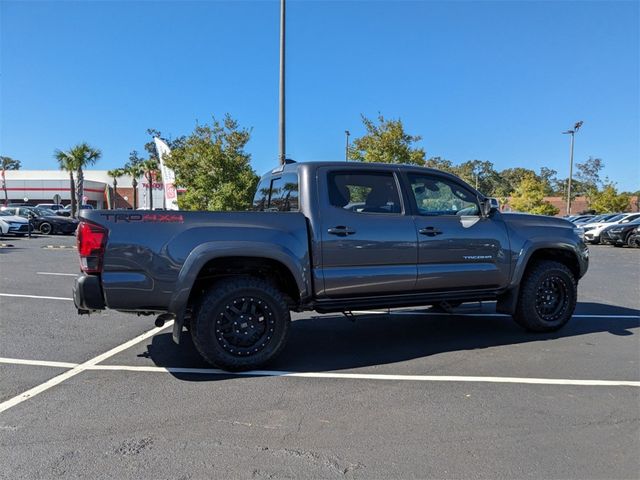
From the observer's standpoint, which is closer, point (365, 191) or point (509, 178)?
point (365, 191)

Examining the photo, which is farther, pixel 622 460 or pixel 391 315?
pixel 391 315

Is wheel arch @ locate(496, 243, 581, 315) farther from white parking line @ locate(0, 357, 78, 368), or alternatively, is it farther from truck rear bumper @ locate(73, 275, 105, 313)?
white parking line @ locate(0, 357, 78, 368)

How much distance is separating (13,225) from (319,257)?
80.5 feet

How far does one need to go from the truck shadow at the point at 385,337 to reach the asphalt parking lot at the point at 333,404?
0.11ft

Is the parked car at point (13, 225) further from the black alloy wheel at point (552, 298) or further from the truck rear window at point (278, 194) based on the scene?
the black alloy wheel at point (552, 298)

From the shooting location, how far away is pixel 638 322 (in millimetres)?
6520

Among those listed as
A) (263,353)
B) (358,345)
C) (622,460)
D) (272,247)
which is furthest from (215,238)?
(622,460)

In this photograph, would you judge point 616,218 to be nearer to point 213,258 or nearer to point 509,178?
point 213,258

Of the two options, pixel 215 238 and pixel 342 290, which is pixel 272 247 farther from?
pixel 342 290

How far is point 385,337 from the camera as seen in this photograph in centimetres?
574

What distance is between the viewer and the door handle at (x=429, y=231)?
16.5 ft

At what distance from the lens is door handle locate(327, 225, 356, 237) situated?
4.68 meters

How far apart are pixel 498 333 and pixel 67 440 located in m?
4.84

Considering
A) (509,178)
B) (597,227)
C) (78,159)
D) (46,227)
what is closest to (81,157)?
(78,159)
